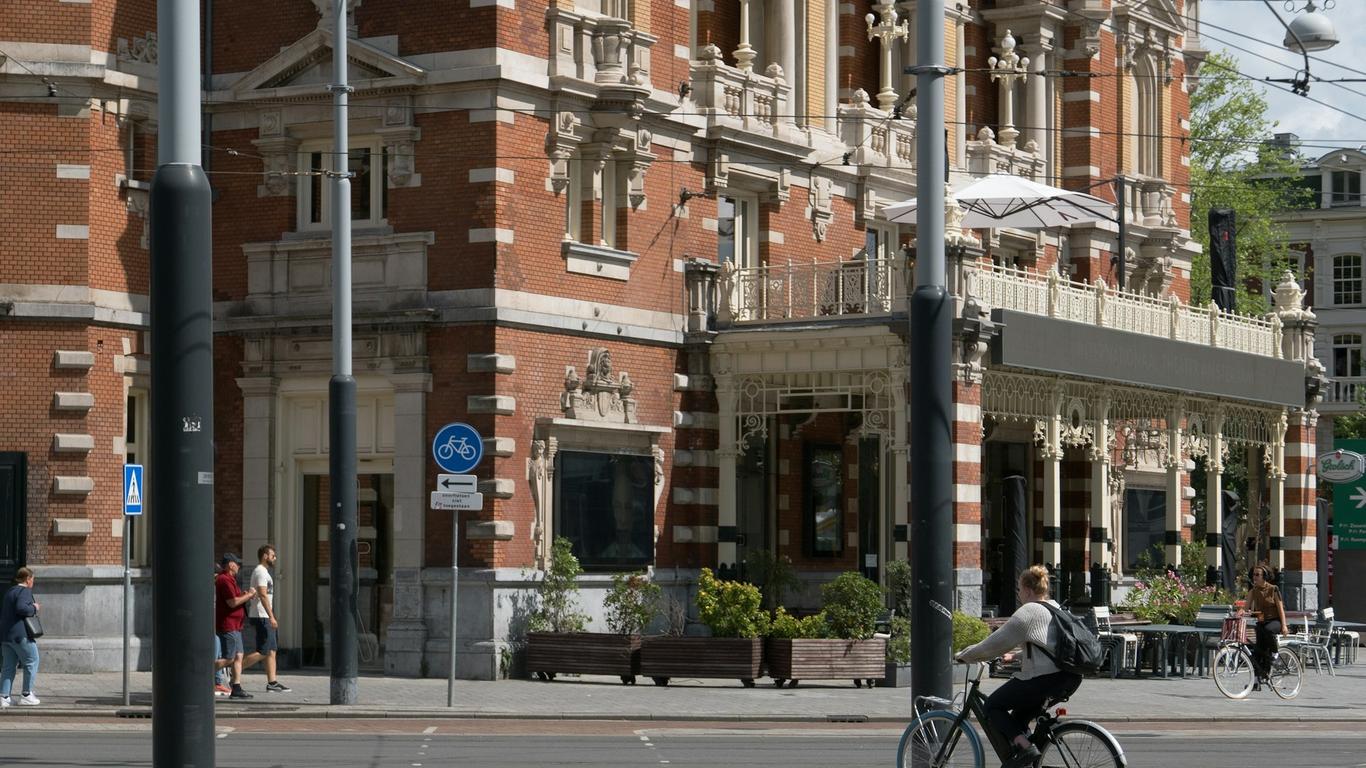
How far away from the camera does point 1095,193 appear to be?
43.8 meters

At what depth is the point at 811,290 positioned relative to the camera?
109 ft

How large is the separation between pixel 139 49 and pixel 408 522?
7.35 metres

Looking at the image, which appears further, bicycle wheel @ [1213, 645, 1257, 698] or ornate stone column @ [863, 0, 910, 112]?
ornate stone column @ [863, 0, 910, 112]

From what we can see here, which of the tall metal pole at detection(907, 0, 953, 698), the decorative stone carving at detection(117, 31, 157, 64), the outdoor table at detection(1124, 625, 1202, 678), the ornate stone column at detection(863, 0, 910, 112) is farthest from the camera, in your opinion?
the ornate stone column at detection(863, 0, 910, 112)

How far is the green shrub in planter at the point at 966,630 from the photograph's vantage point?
28.7 m

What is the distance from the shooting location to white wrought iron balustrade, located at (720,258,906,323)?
31.6 metres

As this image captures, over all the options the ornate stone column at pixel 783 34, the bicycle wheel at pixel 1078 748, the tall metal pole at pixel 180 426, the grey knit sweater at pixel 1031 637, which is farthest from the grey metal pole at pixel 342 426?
the tall metal pole at pixel 180 426

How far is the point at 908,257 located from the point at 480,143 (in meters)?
6.30

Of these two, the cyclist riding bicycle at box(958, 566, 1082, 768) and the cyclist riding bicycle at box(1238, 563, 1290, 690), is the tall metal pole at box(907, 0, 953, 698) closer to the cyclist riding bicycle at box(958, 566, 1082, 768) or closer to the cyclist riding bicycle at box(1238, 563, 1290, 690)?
the cyclist riding bicycle at box(958, 566, 1082, 768)

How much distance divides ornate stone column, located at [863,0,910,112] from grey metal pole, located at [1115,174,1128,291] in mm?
7061

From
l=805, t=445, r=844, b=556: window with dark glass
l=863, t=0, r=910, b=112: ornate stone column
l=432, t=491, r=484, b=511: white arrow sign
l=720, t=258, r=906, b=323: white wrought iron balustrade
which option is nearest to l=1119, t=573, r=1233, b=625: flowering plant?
l=805, t=445, r=844, b=556: window with dark glass

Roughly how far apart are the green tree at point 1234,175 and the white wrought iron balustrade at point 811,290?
107 feet

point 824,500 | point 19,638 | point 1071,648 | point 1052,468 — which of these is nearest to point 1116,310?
point 1052,468

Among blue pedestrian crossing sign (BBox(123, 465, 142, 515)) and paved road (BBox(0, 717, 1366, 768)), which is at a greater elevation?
blue pedestrian crossing sign (BBox(123, 465, 142, 515))
